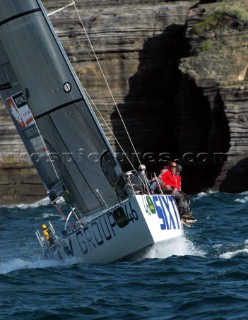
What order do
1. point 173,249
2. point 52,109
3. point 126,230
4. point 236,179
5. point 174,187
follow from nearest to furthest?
point 126,230, point 173,249, point 52,109, point 174,187, point 236,179

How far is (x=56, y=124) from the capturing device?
50.4 feet

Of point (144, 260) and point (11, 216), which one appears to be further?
point (11, 216)

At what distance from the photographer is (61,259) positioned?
48.4 ft

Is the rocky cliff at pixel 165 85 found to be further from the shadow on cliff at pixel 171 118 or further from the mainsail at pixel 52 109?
the mainsail at pixel 52 109

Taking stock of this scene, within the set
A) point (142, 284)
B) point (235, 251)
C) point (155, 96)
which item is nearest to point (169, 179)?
point (235, 251)

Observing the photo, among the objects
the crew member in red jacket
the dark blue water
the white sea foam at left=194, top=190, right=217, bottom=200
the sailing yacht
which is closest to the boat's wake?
the dark blue water

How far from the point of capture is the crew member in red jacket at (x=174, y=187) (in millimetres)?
15344

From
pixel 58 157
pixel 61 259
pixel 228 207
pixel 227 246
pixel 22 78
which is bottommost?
pixel 228 207

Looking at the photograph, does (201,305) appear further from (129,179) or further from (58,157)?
(58,157)

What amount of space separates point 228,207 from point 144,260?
7.93 m

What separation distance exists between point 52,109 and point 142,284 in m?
4.00

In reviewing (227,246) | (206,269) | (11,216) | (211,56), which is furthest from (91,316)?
(211,56)

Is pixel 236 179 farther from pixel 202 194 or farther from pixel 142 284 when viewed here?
pixel 142 284

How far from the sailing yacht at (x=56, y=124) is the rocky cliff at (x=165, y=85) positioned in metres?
9.63
